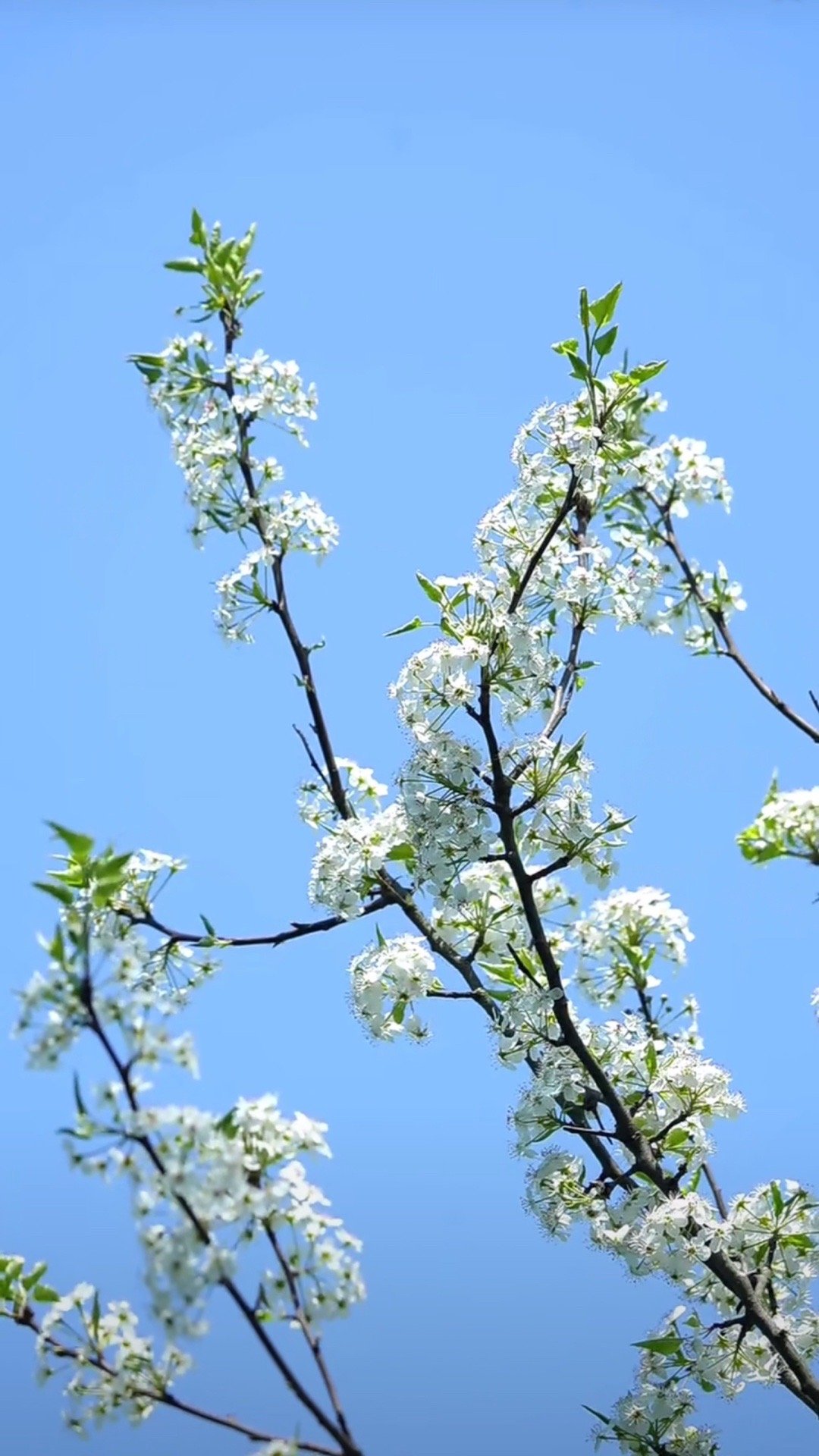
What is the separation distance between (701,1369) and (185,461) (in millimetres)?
2414

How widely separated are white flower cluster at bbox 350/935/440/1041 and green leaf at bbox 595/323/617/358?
1.44m

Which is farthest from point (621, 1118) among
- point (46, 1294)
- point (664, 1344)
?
point (46, 1294)

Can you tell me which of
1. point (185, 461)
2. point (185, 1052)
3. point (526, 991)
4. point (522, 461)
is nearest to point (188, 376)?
point (185, 461)

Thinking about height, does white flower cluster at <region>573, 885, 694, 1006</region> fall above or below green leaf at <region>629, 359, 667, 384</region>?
below

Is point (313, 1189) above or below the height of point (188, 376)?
below

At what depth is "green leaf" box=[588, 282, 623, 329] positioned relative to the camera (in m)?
3.27

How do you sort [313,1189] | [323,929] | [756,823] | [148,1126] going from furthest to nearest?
[323,929]
[756,823]
[313,1189]
[148,1126]

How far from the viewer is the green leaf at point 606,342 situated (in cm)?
328

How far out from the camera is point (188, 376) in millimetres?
3326

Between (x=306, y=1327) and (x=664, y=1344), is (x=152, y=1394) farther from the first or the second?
(x=664, y=1344)

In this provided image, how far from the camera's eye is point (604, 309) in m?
3.28

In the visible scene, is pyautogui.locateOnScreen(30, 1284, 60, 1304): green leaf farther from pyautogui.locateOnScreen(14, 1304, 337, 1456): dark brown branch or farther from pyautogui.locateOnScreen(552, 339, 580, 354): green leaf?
pyautogui.locateOnScreen(552, 339, 580, 354): green leaf

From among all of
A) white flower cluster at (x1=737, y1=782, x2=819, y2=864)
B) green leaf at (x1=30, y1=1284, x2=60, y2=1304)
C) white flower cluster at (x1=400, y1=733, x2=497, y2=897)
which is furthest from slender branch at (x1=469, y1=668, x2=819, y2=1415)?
green leaf at (x1=30, y1=1284, x2=60, y2=1304)

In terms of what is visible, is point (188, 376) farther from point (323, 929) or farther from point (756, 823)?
point (756, 823)
